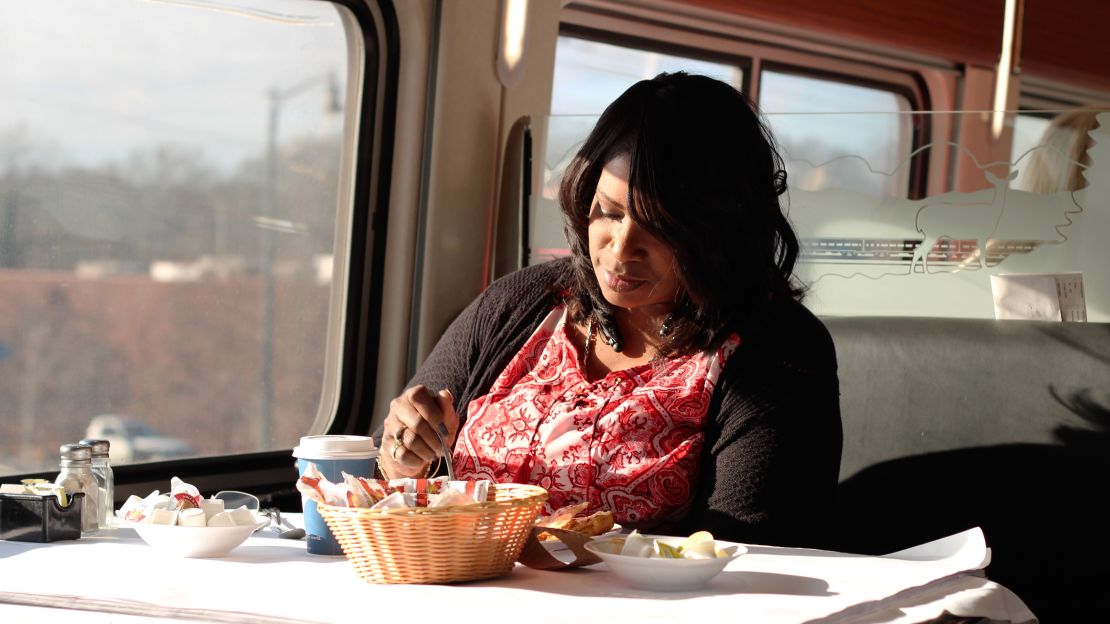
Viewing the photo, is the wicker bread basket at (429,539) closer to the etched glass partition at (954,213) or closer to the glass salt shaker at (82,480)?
the glass salt shaker at (82,480)

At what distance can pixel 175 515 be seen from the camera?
1.32 meters

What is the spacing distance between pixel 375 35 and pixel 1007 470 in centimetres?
179

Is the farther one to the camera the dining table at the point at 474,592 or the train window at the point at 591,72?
the train window at the point at 591,72

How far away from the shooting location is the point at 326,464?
134cm

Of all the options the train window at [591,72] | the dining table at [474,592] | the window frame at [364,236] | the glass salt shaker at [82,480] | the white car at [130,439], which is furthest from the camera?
the train window at [591,72]

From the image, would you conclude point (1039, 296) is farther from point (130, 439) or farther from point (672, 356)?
point (130, 439)

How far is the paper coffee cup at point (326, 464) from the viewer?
52.6 inches

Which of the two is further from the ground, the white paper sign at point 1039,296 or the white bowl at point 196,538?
the white paper sign at point 1039,296

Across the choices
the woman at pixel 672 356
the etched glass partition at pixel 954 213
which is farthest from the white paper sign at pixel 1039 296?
the woman at pixel 672 356

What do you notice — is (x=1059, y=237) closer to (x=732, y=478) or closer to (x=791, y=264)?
(x=791, y=264)

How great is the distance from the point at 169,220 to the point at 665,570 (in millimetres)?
1736

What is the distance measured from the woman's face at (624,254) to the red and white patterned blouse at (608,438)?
118 millimetres

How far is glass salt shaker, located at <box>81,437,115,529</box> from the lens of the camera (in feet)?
4.87

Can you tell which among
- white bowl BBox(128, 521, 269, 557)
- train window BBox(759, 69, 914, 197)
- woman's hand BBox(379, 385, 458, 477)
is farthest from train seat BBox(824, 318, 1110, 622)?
white bowl BBox(128, 521, 269, 557)
